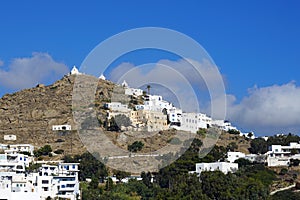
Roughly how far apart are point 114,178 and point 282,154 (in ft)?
48.8

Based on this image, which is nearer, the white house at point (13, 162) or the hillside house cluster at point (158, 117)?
the white house at point (13, 162)

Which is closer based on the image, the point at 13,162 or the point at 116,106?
the point at 13,162

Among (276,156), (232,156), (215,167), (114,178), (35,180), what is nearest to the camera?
(35,180)

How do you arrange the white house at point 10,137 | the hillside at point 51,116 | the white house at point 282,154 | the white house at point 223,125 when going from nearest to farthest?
the white house at point 282,154 → the hillside at point 51,116 → the white house at point 10,137 → the white house at point 223,125

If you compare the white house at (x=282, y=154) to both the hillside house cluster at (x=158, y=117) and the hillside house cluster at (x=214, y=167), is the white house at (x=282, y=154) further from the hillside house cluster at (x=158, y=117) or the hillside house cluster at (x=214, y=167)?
the hillside house cluster at (x=158, y=117)

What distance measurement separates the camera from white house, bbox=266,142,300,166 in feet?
191

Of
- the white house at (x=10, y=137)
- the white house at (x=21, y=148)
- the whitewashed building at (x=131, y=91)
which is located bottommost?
the white house at (x=21, y=148)

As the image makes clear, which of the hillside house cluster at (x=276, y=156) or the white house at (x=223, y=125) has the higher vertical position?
the white house at (x=223, y=125)

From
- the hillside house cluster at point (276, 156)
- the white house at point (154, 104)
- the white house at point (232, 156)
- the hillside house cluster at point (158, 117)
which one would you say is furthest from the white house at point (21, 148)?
the hillside house cluster at point (276, 156)

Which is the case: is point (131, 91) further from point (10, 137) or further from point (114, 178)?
point (114, 178)

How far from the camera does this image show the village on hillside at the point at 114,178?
148 feet

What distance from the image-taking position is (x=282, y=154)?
2324 inches

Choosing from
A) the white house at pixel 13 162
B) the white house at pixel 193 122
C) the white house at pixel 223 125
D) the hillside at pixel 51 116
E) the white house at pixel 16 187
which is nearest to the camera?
the white house at pixel 16 187

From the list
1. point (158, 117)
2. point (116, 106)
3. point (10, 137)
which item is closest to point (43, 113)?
point (10, 137)
